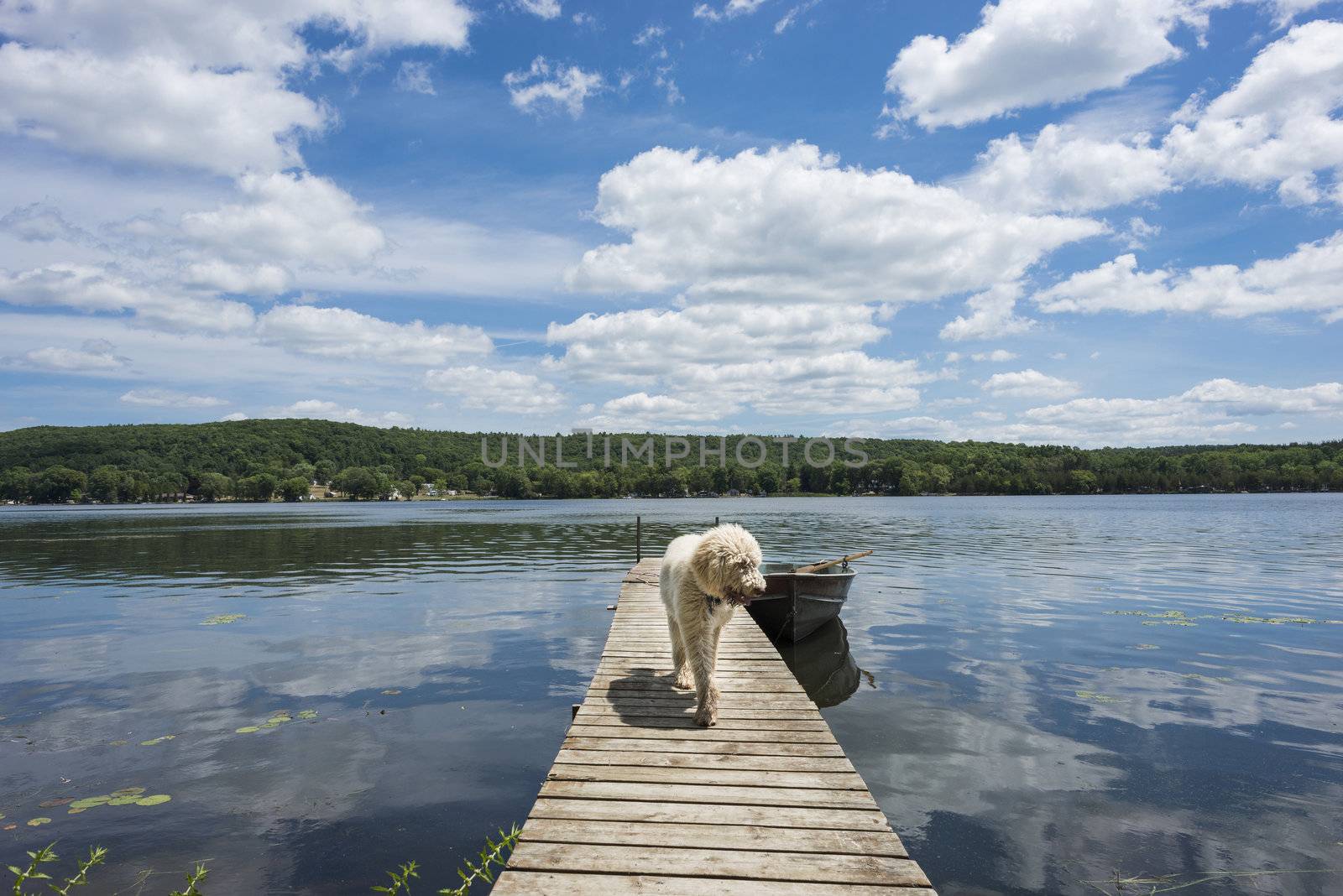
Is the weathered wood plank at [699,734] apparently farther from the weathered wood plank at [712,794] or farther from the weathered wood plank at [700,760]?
the weathered wood plank at [712,794]

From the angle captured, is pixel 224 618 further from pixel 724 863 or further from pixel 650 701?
pixel 724 863

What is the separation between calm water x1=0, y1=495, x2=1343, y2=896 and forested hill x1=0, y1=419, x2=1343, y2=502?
13974cm

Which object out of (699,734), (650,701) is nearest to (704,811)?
(699,734)

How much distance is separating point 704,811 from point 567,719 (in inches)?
251

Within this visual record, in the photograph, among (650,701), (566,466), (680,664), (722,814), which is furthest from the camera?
(566,466)

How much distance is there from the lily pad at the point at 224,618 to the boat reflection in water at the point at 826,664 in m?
14.4

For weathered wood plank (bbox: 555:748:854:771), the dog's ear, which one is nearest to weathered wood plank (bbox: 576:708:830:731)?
weathered wood plank (bbox: 555:748:854:771)

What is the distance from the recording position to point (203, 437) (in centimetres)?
15175

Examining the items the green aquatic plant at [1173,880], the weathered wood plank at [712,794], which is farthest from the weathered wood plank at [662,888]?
the green aquatic plant at [1173,880]

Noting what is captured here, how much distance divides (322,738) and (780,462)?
17456 cm

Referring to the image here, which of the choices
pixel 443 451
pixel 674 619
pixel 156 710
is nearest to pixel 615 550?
pixel 156 710

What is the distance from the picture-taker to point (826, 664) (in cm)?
1495

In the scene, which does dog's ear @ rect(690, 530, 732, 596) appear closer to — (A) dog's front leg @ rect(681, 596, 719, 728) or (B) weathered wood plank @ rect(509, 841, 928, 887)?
(A) dog's front leg @ rect(681, 596, 719, 728)

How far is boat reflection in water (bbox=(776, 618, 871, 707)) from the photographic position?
511 inches
